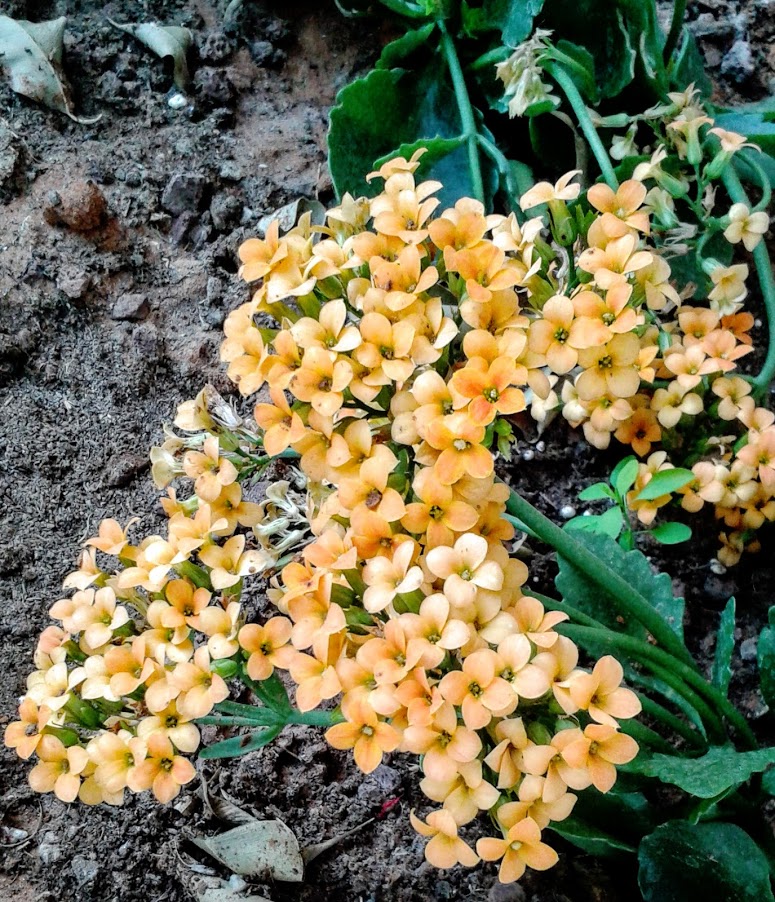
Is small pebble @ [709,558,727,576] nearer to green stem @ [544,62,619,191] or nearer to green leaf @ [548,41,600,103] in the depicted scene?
green stem @ [544,62,619,191]

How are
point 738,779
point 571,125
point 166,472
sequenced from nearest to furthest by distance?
point 738,779
point 166,472
point 571,125

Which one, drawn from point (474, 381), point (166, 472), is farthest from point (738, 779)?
point (166, 472)

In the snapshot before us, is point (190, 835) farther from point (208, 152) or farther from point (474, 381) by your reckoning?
point (208, 152)

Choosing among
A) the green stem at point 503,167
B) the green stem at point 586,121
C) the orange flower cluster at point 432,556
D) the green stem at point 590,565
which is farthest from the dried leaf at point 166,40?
the green stem at point 590,565

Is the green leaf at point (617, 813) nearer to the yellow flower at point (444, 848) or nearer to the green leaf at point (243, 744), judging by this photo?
the yellow flower at point (444, 848)

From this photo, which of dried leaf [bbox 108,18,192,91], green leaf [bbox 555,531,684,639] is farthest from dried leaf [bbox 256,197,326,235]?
green leaf [bbox 555,531,684,639]
